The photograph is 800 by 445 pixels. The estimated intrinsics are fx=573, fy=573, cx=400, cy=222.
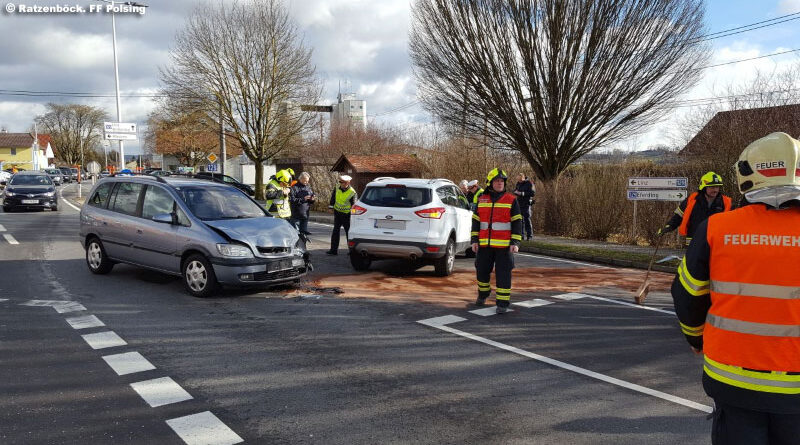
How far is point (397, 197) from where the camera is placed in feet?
33.2

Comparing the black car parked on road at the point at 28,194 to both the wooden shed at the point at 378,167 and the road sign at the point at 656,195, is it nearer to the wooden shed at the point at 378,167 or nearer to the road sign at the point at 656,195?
the wooden shed at the point at 378,167

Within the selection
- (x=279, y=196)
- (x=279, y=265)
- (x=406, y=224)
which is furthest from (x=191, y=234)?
(x=406, y=224)

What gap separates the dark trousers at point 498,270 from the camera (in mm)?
7344

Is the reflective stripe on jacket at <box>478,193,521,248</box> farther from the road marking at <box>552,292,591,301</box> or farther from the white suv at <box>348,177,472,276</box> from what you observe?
the white suv at <box>348,177,472,276</box>

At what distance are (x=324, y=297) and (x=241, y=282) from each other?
3.86 feet

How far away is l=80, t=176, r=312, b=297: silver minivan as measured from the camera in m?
7.85

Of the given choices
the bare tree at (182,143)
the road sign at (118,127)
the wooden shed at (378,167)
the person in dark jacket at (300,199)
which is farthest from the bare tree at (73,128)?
the person in dark jacket at (300,199)

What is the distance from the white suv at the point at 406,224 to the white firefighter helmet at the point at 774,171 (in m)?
7.49

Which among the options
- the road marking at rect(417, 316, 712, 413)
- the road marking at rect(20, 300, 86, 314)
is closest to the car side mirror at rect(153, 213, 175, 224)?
the road marking at rect(20, 300, 86, 314)

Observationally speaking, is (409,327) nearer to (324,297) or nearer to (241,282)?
(324,297)

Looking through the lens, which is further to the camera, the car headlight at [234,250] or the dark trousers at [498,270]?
the car headlight at [234,250]

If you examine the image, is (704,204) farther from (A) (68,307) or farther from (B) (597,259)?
(A) (68,307)

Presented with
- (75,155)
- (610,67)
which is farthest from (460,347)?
(75,155)

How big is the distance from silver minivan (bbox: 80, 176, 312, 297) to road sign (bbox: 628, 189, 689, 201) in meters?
9.59
